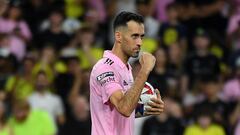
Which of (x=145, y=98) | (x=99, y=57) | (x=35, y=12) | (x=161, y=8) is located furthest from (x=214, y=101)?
(x=145, y=98)

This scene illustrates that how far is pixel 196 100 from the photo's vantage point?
13.3 m

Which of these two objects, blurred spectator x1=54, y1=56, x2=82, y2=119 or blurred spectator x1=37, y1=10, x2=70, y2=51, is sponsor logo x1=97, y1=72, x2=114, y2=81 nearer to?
blurred spectator x1=54, y1=56, x2=82, y2=119

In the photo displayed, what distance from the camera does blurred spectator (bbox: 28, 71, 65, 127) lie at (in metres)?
12.9

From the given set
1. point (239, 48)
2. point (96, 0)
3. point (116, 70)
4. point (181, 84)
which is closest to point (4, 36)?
point (96, 0)

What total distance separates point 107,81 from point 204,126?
17.4 ft

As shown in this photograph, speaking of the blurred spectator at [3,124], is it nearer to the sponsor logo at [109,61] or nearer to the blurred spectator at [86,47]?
the blurred spectator at [86,47]

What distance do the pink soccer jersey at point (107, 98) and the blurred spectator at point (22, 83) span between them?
5757mm

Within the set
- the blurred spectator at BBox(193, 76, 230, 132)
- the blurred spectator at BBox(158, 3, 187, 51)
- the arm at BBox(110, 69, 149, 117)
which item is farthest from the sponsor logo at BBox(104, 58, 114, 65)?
the blurred spectator at BBox(158, 3, 187, 51)

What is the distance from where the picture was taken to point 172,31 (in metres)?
14.5

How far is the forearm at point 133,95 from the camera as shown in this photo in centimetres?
691

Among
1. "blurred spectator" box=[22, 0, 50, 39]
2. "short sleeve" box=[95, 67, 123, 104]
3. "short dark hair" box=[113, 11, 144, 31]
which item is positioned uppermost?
"blurred spectator" box=[22, 0, 50, 39]

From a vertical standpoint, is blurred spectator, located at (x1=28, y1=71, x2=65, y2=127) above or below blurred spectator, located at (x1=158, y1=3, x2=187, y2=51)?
below

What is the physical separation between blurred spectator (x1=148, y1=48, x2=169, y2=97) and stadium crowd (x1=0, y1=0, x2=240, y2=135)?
15mm

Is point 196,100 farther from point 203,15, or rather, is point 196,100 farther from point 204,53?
point 203,15
